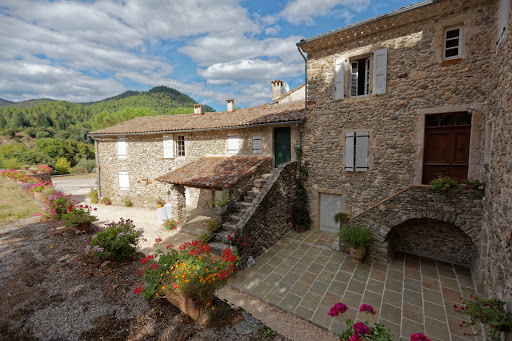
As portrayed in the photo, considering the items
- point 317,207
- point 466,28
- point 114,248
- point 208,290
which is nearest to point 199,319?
point 208,290

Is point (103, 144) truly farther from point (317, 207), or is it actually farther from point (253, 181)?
point (317, 207)

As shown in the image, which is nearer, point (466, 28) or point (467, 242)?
point (466, 28)

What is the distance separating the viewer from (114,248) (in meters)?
5.04

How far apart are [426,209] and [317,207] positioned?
3935mm

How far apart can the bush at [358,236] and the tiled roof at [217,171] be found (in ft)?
13.9

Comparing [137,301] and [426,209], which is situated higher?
[426,209]

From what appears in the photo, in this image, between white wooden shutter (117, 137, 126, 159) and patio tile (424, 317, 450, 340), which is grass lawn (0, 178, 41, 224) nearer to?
white wooden shutter (117, 137, 126, 159)

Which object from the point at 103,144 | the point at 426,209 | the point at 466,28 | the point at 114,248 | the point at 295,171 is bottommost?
the point at 114,248

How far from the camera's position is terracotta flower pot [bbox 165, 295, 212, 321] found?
326 centimetres

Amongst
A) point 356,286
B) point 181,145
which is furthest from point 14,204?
point 356,286

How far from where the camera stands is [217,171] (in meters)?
9.66

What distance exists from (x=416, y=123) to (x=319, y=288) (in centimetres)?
597

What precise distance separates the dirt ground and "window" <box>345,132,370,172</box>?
656 cm

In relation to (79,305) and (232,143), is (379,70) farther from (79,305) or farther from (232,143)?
(79,305)
